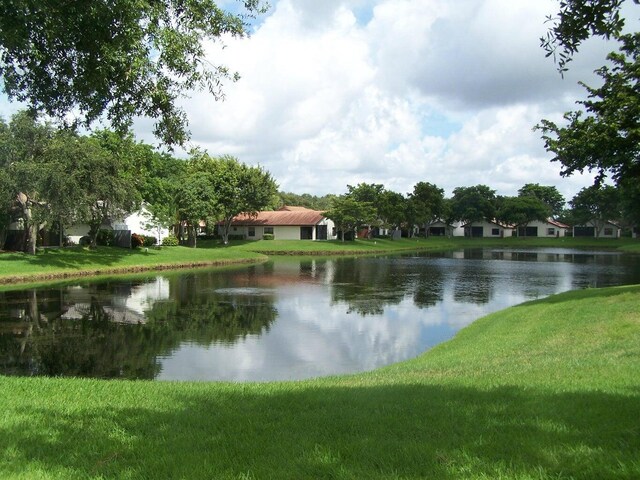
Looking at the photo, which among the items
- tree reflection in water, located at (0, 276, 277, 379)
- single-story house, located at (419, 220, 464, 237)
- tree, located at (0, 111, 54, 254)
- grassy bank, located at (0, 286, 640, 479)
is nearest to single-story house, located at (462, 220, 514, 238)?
single-story house, located at (419, 220, 464, 237)

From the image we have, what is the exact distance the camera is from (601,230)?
10931cm

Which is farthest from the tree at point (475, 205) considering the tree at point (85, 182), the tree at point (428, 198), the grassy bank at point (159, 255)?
the tree at point (85, 182)

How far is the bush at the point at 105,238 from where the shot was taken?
170 ft

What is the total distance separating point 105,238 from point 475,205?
7488 centimetres

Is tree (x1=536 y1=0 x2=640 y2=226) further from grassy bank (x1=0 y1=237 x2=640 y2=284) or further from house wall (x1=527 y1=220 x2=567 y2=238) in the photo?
house wall (x1=527 y1=220 x2=567 y2=238)

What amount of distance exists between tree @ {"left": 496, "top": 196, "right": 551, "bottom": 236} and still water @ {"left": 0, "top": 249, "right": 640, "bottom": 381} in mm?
64842

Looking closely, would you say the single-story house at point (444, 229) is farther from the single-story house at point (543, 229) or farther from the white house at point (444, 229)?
the single-story house at point (543, 229)

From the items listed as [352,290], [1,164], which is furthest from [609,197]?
[1,164]

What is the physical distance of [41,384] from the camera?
9258 millimetres

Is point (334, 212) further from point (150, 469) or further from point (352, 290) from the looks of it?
point (150, 469)

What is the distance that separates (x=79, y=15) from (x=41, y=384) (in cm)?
586

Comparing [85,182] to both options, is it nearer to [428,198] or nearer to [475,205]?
[428,198]

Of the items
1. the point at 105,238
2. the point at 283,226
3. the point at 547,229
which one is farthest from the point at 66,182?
the point at 547,229

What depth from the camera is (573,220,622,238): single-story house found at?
10881 centimetres
